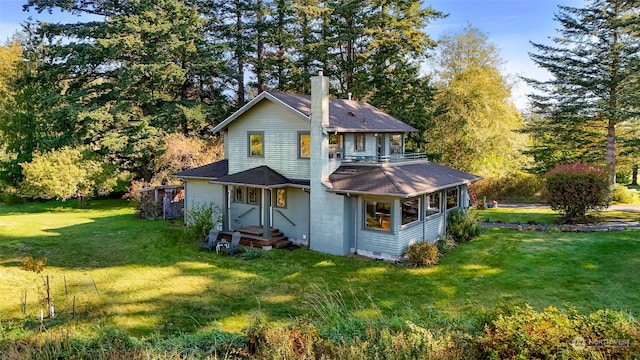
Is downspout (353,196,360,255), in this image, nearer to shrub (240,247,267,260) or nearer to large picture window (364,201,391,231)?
large picture window (364,201,391,231)

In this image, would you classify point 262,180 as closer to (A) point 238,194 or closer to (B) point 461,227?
(A) point 238,194

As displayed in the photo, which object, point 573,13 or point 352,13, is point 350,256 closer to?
point 352,13

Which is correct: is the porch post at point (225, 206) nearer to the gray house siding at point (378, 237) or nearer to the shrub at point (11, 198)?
the gray house siding at point (378, 237)

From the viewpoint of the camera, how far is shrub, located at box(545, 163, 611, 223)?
19.0 metres

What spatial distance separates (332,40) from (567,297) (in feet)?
77.0

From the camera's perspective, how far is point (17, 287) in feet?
38.1

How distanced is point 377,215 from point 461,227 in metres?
4.47

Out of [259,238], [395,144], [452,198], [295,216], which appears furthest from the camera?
[395,144]

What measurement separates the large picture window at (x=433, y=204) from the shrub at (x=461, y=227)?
103cm

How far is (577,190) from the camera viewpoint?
1928 centimetres

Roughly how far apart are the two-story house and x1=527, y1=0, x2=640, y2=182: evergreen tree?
14.8 meters

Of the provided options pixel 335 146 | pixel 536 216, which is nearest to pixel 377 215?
pixel 335 146

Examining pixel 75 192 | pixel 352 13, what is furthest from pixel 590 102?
pixel 75 192

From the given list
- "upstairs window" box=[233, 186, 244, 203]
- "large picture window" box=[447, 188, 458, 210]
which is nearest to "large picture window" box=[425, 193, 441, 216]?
"large picture window" box=[447, 188, 458, 210]
